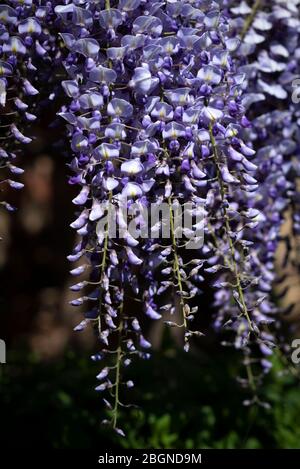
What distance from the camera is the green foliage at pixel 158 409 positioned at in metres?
2.59

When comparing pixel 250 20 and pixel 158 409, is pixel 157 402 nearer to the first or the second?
pixel 158 409

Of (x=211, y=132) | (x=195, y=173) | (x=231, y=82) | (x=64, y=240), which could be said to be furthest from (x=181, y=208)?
(x=64, y=240)

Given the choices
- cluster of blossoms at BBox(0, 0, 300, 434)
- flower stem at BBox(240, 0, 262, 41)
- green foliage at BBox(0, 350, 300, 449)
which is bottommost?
green foliage at BBox(0, 350, 300, 449)

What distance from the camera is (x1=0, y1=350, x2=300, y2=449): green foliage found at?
8.49 ft

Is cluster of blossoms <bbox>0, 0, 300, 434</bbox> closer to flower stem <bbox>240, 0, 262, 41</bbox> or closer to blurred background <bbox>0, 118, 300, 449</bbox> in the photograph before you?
flower stem <bbox>240, 0, 262, 41</bbox>

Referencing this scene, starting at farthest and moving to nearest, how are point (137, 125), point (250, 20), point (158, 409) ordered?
point (158, 409)
point (250, 20)
point (137, 125)

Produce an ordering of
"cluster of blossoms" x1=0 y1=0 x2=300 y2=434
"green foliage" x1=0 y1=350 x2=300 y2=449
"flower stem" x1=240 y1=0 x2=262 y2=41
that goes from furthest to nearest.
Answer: "green foliage" x1=0 y1=350 x2=300 y2=449
"flower stem" x1=240 y1=0 x2=262 y2=41
"cluster of blossoms" x1=0 y1=0 x2=300 y2=434

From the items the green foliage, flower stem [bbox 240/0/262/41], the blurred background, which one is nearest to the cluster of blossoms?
flower stem [bbox 240/0/262/41]

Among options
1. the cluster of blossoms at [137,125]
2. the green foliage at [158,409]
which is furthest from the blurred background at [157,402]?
the cluster of blossoms at [137,125]

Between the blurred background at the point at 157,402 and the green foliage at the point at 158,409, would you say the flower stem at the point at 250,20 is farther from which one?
the green foliage at the point at 158,409

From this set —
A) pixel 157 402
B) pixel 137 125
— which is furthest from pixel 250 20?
pixel 157 402

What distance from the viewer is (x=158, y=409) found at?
2.67 meters

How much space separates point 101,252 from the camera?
1.68 m

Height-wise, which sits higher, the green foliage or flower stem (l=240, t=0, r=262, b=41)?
flower stem (l=240, t=0, r=262, b=41)
